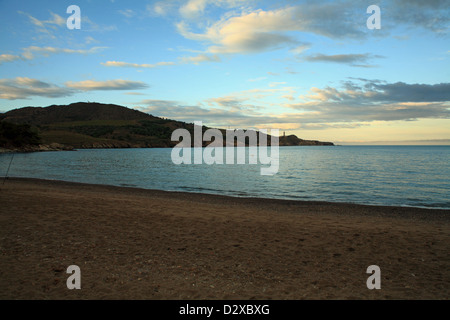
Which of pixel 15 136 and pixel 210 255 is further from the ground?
pixel 15 136

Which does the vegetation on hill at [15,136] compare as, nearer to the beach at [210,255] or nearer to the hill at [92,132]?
the hill at [92,132]

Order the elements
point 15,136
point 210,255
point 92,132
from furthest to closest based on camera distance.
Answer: point 92,132
point 15,136
point 210,255

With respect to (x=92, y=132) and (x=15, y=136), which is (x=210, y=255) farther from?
(x=92, y=132)

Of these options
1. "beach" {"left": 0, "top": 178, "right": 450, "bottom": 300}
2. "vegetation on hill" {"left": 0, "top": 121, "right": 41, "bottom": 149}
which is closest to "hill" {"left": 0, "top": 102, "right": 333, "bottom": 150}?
"vegetation on hill" {"left": 0, "top": 121, "right": 41, "bottom": 149}

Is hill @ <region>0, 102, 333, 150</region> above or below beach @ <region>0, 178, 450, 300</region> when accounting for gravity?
above

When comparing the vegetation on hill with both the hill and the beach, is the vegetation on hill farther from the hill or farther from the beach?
the beach

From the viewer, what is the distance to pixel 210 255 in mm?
7727

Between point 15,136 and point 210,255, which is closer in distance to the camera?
point 210,255

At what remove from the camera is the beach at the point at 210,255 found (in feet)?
18.7

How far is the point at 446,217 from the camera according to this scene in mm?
14609

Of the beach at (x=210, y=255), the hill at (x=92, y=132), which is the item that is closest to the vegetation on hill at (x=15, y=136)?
the hill at (x=92, y=132)

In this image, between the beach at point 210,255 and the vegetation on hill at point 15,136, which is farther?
the vegetation on hill at point 15,136

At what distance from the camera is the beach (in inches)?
225

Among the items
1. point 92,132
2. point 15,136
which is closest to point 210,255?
point 15,136
